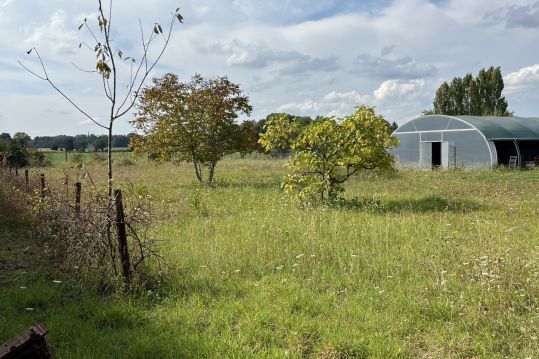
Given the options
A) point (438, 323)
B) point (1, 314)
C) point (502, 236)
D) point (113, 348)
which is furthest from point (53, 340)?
point (502, 236)

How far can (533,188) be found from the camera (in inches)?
599

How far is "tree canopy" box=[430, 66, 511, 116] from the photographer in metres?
44.3

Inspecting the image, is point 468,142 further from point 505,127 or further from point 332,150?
point 332,150

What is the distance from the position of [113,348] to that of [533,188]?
51.8 ft

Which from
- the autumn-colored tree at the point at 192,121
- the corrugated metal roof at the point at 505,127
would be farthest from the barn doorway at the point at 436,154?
the autumn-colored tree at the point at 192,121

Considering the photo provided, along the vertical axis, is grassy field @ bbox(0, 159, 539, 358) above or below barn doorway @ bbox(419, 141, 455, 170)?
below

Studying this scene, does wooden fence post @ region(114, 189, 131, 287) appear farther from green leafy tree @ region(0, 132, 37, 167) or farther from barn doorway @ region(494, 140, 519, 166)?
green leafy tree @ region(0, 132, 37, 167)

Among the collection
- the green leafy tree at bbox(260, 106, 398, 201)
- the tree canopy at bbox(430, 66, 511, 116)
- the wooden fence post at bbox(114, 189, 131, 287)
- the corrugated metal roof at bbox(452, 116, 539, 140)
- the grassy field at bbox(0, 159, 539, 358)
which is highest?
the tree canopy at bbox(430, 66, 511, 116)

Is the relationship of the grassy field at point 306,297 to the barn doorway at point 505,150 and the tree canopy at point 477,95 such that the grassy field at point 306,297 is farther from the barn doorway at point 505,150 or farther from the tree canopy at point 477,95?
the tree canopy at point 477,95

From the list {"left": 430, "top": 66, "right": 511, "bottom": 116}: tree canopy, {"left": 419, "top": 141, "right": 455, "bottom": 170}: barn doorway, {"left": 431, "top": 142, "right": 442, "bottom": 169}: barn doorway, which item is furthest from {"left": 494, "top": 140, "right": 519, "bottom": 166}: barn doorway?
{"left": 430, "top": 66, "right": 511, "bottom": 116}: tree canopy

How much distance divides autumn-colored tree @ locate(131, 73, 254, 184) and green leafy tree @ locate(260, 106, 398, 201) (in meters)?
7.15

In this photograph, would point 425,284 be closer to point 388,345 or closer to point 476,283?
point 476,283

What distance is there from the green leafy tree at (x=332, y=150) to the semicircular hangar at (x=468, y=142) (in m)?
15.4

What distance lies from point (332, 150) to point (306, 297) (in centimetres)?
727
